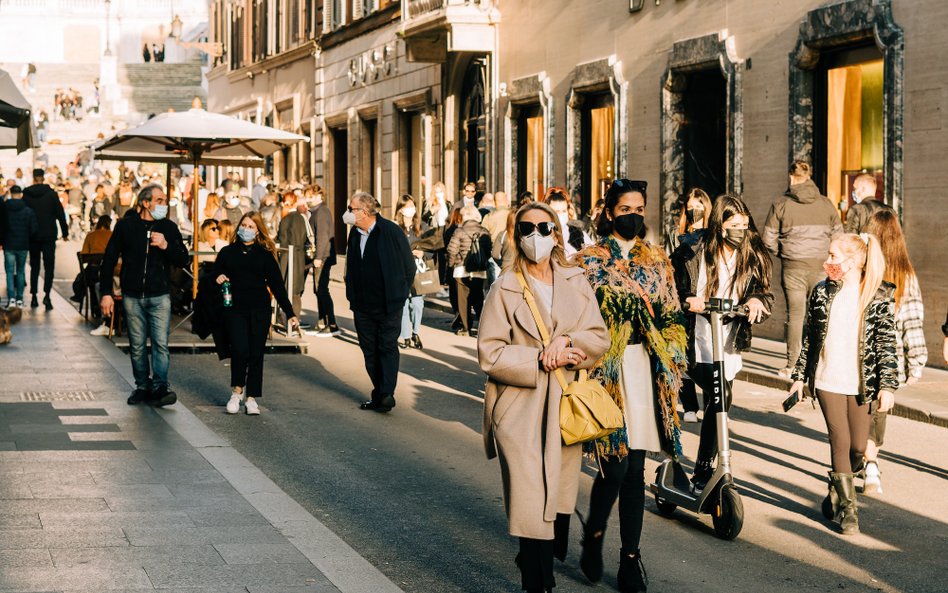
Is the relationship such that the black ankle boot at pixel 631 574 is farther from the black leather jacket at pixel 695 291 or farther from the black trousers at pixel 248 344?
the black trousers at pixel 248 344

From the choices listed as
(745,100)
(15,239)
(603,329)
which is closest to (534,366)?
(603,329)

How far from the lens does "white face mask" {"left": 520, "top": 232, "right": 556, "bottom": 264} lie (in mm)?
6121

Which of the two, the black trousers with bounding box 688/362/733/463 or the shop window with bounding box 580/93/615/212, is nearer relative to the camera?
the black trousers with bounding box 688/362/733/463

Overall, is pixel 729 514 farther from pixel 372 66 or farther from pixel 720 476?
pixel 372 66

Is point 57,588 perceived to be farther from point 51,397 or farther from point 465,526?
point 51,397

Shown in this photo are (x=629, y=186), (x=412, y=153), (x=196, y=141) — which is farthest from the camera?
(x=412, y=153)

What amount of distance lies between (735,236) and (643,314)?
5.33 feet

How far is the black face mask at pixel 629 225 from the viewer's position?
6891mm

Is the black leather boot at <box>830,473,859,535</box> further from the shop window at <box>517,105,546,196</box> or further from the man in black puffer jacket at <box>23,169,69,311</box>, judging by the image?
the shop window at <box>517,105,546,196</box>

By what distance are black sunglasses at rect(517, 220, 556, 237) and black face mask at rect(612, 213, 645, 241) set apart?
81cm

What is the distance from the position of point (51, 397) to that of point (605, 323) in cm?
730

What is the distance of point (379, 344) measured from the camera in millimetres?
12750

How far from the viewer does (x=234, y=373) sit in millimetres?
12383

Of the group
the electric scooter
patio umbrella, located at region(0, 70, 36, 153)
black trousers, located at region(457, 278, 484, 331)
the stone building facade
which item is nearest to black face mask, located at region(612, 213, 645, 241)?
the electric scooter
